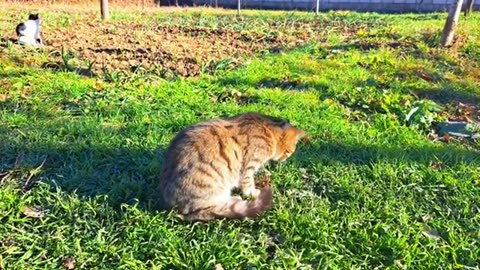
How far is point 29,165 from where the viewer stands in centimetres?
384

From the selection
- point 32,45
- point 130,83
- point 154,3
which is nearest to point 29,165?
point 130,83

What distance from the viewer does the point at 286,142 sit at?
12.3 feet

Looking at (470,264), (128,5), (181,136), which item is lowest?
(470,264)

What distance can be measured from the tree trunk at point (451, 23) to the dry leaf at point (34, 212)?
24.5 ft

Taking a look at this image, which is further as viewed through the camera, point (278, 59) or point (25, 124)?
point (278, 59)

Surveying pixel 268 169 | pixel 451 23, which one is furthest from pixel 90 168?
pixel 451 23

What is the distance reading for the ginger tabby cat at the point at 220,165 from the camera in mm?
3156

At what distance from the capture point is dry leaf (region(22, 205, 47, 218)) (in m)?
3.23

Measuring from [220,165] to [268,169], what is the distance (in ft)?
2.64

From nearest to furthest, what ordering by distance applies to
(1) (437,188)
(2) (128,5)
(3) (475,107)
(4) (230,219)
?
(4) (230,219), (1) (437,188), (3) (475,107), (2) (128,5)

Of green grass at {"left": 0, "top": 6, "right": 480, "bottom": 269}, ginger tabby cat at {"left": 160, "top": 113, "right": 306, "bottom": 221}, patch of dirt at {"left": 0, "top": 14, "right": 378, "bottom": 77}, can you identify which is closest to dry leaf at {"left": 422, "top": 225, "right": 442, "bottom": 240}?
green grass at {"left": 0, "top": 6, "right": 480, "bottom": 269}

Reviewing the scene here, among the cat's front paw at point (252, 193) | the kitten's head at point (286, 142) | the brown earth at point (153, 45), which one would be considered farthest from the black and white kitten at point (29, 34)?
the cat's front paw at point (252, 193)

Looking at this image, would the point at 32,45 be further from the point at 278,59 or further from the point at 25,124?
the point at 278,59

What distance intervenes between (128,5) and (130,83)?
15.5 meters
